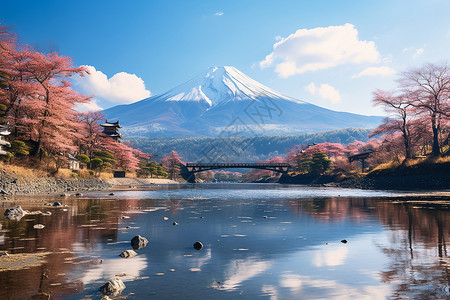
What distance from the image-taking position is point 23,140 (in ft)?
139

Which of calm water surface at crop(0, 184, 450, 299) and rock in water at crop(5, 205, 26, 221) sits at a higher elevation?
rock in water at crop(5, 205, 26, 221)

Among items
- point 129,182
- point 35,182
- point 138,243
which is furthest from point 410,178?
point 129,182

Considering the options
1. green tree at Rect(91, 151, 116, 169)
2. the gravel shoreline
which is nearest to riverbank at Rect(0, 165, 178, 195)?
the gravel shoreline

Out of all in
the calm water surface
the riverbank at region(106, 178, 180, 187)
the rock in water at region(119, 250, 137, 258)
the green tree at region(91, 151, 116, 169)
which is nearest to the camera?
the calm water surface

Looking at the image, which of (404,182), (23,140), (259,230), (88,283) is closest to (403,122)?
(404,182)

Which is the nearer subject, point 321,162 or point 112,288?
point 112,288

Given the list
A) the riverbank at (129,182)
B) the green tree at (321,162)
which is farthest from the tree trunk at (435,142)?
the riverbank at (129,182)

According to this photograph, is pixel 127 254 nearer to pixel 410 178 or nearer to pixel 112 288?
pixel 112 288

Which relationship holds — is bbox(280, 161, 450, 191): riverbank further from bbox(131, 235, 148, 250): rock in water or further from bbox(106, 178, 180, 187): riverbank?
bbox(106, 178, 180, 187): riverbank

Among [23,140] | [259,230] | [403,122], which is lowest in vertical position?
[259,230]

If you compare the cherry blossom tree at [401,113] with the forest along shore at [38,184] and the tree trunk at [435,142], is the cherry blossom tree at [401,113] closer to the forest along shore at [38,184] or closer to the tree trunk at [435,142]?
the tree trunk at [435,142]

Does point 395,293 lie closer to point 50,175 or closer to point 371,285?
point 371,285

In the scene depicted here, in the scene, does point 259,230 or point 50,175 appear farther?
point 50,175

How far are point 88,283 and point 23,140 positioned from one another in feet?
141
